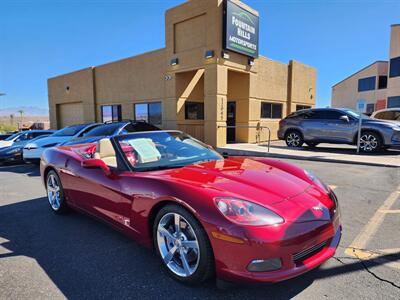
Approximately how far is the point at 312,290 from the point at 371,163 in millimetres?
6470

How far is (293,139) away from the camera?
1127 centimetres

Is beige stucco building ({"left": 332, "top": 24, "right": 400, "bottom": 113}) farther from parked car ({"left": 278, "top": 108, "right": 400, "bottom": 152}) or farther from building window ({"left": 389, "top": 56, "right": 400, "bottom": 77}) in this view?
parked car ({"left": 278, "top": 108, "right": 400, "bottom": 152})

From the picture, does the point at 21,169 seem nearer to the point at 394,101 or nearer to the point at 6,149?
the point at 6,149

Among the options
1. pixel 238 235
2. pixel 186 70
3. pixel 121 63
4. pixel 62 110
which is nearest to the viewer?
pixel 238 235

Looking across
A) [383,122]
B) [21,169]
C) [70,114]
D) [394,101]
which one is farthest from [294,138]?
[394,101]

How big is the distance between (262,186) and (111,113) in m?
15.6

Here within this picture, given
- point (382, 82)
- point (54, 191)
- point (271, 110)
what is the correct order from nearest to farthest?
point (54, 191)
point (271, 110)
point (382, 82)

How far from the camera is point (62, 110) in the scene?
21406 mm

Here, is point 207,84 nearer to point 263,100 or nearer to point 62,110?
point 263,100

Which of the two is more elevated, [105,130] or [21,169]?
[105,130]

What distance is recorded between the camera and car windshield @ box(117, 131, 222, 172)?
3.09 meters

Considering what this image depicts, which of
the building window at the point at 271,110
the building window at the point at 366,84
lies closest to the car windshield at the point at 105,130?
the building window at the point at 271,110

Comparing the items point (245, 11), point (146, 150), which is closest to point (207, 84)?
point (245, 11)

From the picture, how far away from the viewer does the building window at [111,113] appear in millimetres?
16172
